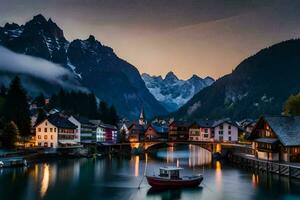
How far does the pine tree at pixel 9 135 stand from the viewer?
116 metres

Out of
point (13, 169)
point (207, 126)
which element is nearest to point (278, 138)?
point (13, 169)

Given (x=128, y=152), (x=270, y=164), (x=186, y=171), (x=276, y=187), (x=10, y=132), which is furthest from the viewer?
(x=128, y=152)

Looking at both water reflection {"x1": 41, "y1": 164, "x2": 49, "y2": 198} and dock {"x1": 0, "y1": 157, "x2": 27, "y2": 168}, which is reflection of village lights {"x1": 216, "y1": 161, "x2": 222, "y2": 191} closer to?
water reflection {"x1": 41, "y1": 164, "x2": 49, "y2": 198}

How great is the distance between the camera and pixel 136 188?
7556cm

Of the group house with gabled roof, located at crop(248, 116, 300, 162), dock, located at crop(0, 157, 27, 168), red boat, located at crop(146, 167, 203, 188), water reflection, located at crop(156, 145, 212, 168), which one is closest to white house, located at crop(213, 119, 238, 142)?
water reflection, located at crop(156, 145, 212, 168)

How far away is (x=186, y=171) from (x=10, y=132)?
1935 inches

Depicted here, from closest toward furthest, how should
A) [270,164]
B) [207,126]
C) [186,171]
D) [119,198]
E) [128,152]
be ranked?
[119,198] < [270,164] < [186,171] < [128,152] < [207,126]

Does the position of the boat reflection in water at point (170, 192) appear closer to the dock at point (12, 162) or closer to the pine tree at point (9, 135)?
the dock at point (12, 162)

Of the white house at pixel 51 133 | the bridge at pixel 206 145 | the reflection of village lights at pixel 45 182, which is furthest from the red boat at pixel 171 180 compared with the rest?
the white house at pixel 51 133

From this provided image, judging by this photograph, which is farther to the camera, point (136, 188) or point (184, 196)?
point (136, 188)

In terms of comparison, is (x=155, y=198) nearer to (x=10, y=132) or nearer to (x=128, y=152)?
(x=10, y=132)

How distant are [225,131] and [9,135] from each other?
90624 millimetres

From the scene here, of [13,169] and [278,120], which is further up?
[278,120]

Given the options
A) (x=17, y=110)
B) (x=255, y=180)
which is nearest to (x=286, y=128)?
(x=255, y=180)
